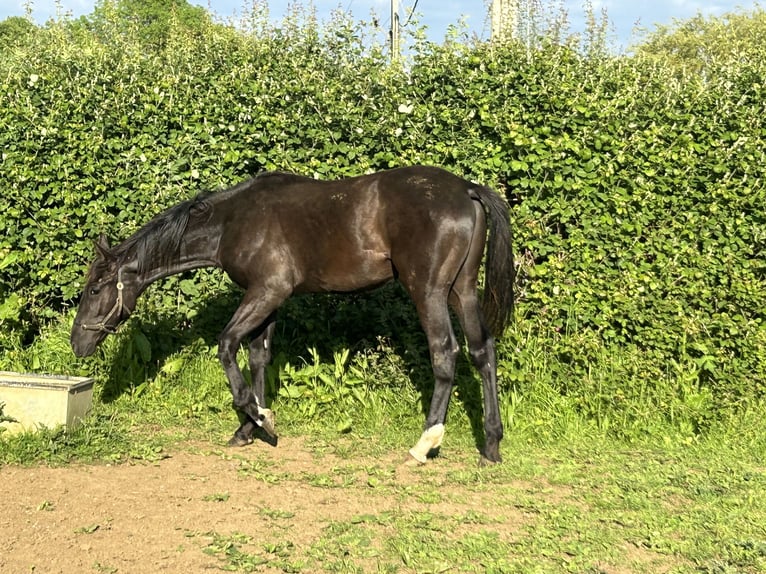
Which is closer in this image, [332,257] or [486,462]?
[486,462]

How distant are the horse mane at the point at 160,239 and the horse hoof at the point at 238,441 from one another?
4.76ft

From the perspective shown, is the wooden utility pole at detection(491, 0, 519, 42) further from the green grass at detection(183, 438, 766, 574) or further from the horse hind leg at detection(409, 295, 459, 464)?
the green grass at detection(183, 438, 766, 574)

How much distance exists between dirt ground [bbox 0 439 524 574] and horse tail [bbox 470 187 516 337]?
119 centimetres

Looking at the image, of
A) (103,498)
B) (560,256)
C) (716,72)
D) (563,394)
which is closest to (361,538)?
(103,498)

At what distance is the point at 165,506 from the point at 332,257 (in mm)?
2124

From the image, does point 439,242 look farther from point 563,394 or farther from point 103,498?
point 103,498

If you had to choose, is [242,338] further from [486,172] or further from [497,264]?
[486,172]

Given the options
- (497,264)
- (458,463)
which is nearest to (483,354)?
(497,264)

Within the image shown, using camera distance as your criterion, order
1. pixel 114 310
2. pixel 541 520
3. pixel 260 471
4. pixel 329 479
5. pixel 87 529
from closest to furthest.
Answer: pixel 87 529 < pixel 541 520 < pixel 329 479 < pixel 260 471 < pixel 114 310

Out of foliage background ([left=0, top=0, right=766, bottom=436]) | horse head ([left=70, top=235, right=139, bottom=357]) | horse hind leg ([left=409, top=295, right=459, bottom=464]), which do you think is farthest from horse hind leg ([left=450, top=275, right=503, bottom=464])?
horse head ([left=70, top=235, right=139, bottom=357])

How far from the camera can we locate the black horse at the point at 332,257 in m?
5.21

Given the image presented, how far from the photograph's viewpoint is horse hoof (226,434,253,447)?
568 cm

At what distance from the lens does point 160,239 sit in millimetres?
5742

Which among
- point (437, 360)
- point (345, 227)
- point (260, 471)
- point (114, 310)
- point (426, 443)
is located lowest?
point (260, 471)
